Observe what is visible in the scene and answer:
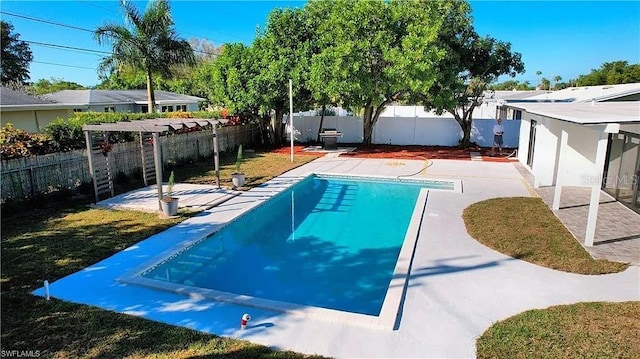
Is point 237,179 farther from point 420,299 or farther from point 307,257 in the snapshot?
point 420,299

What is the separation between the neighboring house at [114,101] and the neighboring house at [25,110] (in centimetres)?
366

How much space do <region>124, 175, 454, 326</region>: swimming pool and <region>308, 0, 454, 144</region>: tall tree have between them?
565 cm

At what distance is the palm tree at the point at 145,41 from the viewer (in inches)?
733

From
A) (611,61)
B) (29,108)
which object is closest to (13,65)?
(29,108)

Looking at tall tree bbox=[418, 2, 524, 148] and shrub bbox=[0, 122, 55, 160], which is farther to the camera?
tall tree bbox=[418, 2, 524, 148]

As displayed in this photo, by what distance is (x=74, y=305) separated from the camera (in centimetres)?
500

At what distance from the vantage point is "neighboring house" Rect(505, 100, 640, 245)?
6898mm

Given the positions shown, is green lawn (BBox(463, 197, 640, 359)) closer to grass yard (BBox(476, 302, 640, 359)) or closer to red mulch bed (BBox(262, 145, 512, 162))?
grass yard (BBox(476, 302, 640, 359))

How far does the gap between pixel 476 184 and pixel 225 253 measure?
8.44 m

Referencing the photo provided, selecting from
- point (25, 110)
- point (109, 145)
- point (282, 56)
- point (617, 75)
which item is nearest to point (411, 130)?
point (282, 56)

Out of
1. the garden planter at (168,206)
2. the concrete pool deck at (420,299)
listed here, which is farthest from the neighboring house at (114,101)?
the concrete pool deck at (420,299)

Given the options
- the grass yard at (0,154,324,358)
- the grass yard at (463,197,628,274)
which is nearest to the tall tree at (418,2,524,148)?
the grass yard at (463,197,628,274)

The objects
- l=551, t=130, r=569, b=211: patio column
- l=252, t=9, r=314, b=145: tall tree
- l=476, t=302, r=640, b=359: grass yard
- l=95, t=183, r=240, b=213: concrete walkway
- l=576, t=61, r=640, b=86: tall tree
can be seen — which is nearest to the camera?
l=476, t=302, r=640, b=359: grass yard

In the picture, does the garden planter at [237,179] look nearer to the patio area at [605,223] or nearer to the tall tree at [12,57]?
the patio area at [605,223]
